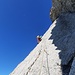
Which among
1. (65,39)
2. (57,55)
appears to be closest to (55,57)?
(57,55)

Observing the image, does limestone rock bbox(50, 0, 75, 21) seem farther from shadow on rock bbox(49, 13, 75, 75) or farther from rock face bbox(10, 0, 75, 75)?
shadow on rock bbox(49, 13, 75, 75)

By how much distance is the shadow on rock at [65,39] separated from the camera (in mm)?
16953

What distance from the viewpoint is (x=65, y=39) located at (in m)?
21.3

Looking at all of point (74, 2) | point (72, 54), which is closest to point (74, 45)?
point (72, 54)

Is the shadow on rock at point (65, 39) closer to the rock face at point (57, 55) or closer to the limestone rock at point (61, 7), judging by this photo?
the rock face at point (57, 55)

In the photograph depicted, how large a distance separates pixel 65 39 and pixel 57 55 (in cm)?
308

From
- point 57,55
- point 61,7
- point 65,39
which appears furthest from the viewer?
point 61,7

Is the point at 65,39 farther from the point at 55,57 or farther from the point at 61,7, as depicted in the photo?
the point at 61,7

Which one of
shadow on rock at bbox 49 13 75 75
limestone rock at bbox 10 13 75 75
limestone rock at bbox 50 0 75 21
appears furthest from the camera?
limestone rock at bbox 50 0 75 21

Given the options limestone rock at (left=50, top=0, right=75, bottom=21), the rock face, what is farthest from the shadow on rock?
limestone rock at (left=50, top=0, right=75, bottom=21)

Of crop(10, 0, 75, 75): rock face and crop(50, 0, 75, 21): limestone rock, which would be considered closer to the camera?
crop(10, 0, 75, 75): rock face

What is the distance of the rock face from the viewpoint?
16859 millimetres

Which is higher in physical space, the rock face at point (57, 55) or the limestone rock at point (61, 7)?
the limestone rock at point (61, 7)

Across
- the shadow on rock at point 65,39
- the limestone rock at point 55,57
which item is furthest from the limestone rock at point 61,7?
the limestone rock at point 55,57
